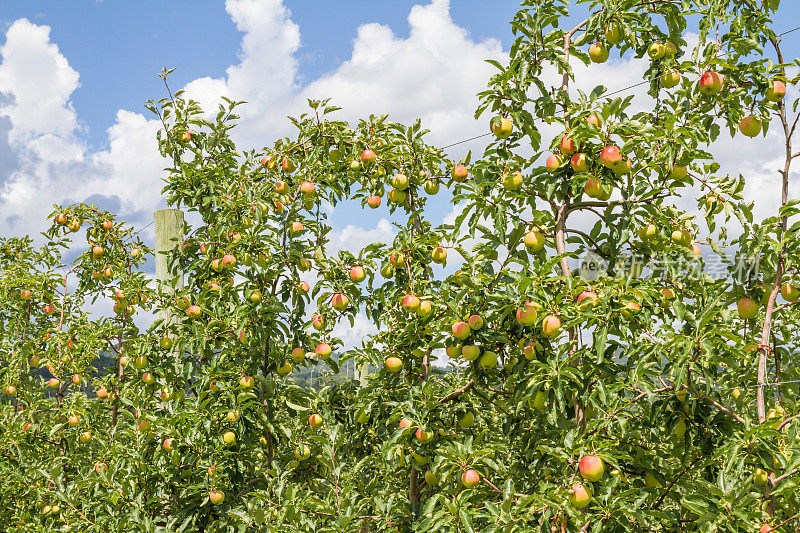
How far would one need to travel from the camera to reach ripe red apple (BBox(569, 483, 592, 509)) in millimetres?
2537

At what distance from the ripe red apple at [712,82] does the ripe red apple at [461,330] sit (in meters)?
1.61

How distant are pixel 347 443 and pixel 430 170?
1.81 metres

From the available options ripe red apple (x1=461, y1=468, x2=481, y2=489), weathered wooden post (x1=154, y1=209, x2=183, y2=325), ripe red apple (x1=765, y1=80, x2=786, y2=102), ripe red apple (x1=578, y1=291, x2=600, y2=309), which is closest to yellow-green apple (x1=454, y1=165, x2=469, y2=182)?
ripe red apple (x1=578, y1=291, x2=600, y2=309)

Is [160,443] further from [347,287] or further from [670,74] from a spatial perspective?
[670,74]

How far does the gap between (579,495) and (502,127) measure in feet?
5.99

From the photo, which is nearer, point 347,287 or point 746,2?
point 746,2

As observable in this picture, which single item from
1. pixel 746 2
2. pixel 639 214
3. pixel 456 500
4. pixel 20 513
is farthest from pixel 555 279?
pixel 20 513

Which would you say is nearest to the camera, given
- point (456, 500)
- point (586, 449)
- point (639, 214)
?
point (586, 449)

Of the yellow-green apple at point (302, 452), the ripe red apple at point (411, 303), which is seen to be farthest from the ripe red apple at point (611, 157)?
the yellow-green apple at point (302, 452)

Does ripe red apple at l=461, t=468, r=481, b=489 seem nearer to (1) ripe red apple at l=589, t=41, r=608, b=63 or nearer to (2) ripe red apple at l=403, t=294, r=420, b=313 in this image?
(2) ripe red apple at l=403, t=294, r=420, b=313

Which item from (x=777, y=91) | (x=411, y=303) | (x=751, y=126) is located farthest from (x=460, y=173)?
(x=777, y=91)

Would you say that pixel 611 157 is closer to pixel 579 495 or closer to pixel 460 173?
pixel 460 173

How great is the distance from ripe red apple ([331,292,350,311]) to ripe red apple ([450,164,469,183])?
3.29 ft

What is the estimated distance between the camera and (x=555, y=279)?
284 cm
